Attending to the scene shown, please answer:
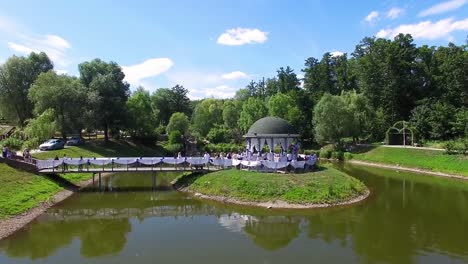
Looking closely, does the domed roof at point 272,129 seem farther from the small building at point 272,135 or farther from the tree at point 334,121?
the tree at point 334,121

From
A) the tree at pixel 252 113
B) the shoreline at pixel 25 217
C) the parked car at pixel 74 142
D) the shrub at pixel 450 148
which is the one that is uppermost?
the tree at pixel 252 113

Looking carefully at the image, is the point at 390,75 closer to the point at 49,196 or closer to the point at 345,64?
the point at 345,64

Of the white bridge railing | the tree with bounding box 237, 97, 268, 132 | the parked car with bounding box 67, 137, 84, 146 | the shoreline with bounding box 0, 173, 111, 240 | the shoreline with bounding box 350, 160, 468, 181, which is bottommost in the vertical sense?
the shoreline with bounding box 0, 173, 111, 240

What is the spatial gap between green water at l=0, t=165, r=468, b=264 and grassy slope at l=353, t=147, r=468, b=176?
47.0ft

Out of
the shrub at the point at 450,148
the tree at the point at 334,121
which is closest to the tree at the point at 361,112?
the tree at the point at 334,121

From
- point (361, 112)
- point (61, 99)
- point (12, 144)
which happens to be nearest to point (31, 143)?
point (12, 144)

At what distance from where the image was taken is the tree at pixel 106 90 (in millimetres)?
63719

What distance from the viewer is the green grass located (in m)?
28.0

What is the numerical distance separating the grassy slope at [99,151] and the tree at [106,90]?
3.32m

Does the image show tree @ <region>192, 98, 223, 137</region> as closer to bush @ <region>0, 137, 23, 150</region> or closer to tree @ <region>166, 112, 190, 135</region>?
tree @ <region>166, 112, 190, 135</region>

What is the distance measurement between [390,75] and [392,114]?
7787mm

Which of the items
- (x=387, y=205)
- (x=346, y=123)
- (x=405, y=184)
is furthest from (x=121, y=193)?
(x=346, y=123)

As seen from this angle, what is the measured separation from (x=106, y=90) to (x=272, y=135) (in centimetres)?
3570

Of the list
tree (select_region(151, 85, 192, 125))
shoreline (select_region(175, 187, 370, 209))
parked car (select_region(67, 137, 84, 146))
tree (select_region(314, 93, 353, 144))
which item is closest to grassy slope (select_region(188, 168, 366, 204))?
shoreline (select_region(175, 187, 370, 209))
